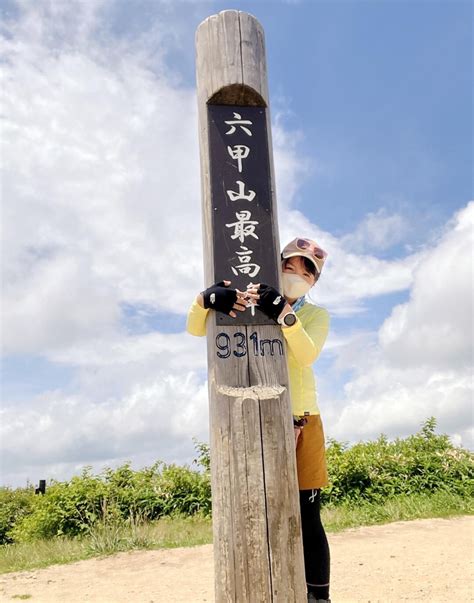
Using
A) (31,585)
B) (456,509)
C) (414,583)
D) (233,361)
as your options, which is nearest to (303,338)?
(233,361)

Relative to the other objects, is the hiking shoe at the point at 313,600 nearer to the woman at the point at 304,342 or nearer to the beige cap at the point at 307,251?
the woman at the point at 304,342

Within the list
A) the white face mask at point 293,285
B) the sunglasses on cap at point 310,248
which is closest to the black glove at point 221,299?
the white face mask at point 293,285

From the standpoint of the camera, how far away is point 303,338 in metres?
2.72

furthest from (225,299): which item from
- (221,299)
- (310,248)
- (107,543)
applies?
(107,543)

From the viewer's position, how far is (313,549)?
279cm

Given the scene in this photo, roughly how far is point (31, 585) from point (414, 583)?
402 cm

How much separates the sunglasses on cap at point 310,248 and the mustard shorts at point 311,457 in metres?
0.89

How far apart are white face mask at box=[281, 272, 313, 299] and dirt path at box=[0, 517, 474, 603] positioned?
10.9 ft

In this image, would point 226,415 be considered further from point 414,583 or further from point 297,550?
point 414,583

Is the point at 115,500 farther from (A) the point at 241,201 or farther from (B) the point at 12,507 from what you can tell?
(A) the point at 241,201

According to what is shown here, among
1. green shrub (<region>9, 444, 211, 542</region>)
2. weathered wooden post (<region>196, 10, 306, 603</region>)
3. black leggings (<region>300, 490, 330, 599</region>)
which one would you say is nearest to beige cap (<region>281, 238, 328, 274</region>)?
weathered wooden post (<region>196, 10, 306, 603</region>)

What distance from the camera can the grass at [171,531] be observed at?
732 cm

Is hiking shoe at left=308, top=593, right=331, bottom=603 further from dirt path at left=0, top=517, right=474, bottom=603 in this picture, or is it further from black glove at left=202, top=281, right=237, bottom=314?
dirt path at left=0, top=517, right=474, bottom=603

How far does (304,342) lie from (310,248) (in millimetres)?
599
